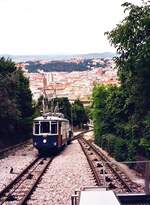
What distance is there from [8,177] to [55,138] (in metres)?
15.2

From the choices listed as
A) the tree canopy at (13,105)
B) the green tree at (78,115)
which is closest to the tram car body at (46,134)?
the tree canopy at (13,105)

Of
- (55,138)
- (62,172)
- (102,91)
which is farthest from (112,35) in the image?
(102,91)

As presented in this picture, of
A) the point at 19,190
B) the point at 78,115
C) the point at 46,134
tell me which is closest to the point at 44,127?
the point at 46,134

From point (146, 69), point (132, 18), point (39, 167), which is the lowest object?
point (39, 167)

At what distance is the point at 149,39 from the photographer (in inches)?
968

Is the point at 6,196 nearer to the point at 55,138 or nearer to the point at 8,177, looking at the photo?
Answer: the point at 8,177

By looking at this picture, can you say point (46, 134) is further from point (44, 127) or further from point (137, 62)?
point (137, 62)

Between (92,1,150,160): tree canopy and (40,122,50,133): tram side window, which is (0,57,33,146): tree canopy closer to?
(40,122,50,133): tram side window

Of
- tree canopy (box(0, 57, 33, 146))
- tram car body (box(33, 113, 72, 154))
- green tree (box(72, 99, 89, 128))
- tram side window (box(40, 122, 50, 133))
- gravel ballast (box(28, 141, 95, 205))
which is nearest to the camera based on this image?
gravel ballast (box(28, 141, 95, 205))

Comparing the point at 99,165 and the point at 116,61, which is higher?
the point at 116,61

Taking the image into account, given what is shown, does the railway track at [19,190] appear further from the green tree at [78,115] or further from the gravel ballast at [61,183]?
the green tree at [78,115]

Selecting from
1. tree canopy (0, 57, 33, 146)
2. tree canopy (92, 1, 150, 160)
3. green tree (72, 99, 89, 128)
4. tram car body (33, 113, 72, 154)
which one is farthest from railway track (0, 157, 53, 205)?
green tree (72, 99, 89, 128)

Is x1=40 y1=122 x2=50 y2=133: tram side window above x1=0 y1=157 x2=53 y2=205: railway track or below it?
below

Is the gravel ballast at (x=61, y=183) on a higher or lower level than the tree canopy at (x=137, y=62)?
lower
